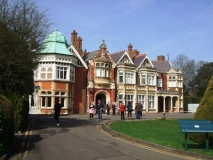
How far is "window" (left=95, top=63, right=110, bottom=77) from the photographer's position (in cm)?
4006

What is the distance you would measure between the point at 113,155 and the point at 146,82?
36.7 m

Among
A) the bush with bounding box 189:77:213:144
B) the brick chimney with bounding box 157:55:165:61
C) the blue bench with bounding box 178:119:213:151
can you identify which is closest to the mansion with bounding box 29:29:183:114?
the brick chimney with bounding box 157:55:165:61

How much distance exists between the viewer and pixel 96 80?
3984cm

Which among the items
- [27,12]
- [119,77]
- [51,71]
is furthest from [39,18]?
[119,77]

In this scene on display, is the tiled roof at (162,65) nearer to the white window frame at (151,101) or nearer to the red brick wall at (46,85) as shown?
the white window frame at (151,101)

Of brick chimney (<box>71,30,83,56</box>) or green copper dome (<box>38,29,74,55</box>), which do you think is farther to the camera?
brick chimney (<box>71,30,83,56</box>)

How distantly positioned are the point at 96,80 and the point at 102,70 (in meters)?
1.84

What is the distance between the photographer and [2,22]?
14266 millimetres

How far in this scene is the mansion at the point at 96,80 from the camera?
35469 millimetres

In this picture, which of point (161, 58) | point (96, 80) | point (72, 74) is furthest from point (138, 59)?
point (72, 74)

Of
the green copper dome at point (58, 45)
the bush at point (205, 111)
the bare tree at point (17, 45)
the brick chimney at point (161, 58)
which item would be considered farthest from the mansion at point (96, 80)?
the bush at point (205, 111)

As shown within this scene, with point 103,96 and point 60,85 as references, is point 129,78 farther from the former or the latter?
point 60,85

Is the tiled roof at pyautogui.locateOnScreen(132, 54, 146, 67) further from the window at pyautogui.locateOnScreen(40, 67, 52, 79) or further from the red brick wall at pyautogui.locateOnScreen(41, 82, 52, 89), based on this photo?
the red brick wall at pyautogui.locateOnScreen(41, 82, 52, 89)

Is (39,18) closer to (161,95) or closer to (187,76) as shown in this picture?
(161,95)
